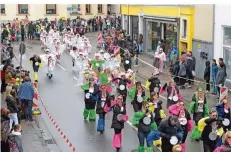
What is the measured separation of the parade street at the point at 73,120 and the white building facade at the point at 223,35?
85.1 inches

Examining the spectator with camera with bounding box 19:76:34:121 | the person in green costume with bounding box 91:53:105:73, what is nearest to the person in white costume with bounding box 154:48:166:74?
the person in green costume with bounding box 91:53:105:73

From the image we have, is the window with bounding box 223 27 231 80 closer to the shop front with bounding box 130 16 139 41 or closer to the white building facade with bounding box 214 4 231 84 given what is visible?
the white building facade with bounding box 214 4 231 84

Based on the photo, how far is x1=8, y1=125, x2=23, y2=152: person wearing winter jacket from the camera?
39.1ft

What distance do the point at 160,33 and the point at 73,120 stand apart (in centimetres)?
1592

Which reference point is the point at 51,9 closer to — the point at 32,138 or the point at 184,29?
the point at 184,29

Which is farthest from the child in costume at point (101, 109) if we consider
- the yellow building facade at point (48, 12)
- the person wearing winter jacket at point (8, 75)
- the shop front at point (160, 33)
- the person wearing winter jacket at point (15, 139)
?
the yellow building facade at point (48, 12)

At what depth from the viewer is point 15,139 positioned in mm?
12195

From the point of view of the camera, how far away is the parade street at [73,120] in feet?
48.6

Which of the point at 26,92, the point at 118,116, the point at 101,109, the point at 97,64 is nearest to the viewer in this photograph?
the point at 118,116

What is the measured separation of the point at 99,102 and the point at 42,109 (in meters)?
4.04

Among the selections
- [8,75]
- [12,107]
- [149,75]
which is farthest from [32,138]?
[149,75]

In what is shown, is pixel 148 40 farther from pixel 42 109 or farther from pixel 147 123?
pixel 147 123

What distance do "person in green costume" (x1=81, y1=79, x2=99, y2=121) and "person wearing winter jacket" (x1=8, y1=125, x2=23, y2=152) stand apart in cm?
447

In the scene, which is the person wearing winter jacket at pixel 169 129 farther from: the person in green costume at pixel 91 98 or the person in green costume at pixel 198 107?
the person in green costume at pixel 91 98
